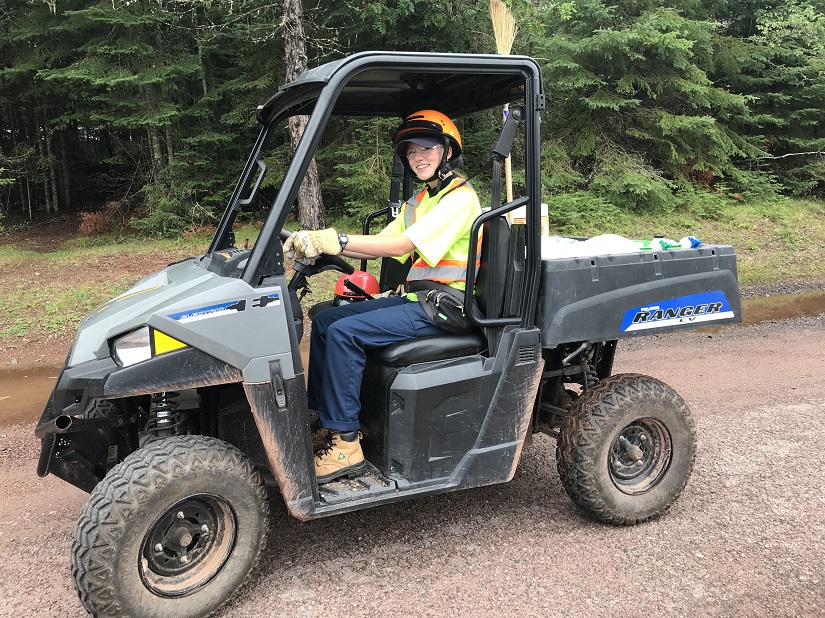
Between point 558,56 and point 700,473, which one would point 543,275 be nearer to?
point 700,473

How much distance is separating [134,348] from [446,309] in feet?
4.62

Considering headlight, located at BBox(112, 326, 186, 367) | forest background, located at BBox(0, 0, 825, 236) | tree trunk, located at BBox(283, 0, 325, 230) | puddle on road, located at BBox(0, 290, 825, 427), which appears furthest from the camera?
forest background, located at BBox(0, 0, 825, 236)

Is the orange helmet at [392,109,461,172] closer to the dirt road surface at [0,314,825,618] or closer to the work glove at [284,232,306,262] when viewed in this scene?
the work glove at [284,232,306,262]

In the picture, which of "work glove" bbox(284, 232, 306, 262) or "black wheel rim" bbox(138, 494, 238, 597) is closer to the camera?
"black wheel rim" bbox(138, 494, 238, 597)

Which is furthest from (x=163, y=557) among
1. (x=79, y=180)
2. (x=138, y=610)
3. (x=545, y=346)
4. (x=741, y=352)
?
(x=79, y=180)

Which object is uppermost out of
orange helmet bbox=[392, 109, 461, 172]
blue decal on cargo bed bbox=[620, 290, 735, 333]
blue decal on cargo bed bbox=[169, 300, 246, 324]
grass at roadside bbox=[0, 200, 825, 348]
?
orange helmet bbox=[392, 109, 461, 172]

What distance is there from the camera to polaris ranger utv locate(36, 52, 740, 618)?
2.75 meters

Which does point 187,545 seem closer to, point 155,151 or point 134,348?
point 134,348

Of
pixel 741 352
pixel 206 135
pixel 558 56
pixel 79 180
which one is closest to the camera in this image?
pixel 741 352

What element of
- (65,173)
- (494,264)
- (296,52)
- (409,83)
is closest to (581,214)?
(296,52)

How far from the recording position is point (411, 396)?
10.5 feet

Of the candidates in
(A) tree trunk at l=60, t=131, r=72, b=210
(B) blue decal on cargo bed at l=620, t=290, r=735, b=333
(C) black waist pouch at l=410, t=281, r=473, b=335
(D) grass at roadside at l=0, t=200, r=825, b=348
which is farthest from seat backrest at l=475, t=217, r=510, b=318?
(A) tree trunk at l=60, t=131, r=72, b=210

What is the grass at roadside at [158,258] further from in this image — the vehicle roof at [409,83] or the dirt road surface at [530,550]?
the vehicle roof at [409,83]

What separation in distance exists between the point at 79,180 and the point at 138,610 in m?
19.6
